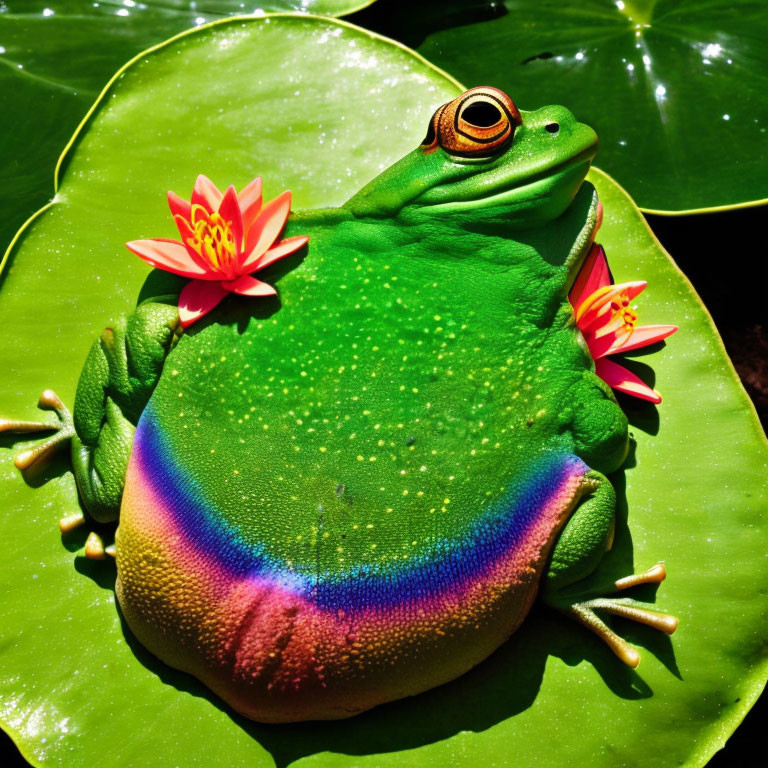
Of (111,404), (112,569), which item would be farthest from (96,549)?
(111,404)

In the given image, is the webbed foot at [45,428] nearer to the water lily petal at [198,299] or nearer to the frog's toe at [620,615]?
the water lily petal at [198,299]

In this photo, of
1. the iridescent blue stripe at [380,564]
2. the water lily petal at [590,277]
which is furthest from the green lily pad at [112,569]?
the iridescent blue stripe at [380,564]

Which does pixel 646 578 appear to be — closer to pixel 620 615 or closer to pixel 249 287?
pixel 620 615

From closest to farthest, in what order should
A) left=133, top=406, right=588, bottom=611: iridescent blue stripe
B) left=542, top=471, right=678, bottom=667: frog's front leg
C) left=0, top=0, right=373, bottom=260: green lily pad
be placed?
left=133, top=406, right=588, bottom=611: iridescent blue stripe → left=542, top=471, right=678, bottom=667: frog's front leg → left=0, top=0, right=373, bottom=260: green lily pad

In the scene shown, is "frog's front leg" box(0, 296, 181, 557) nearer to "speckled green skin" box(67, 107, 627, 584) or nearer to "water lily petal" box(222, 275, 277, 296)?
"speckled green skin" box(67, 107, 627, 584)

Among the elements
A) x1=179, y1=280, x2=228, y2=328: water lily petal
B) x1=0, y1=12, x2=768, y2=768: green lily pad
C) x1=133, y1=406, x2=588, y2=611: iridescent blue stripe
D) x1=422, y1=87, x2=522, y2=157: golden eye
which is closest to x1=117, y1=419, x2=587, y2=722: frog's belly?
x1=133, y1=406, x2=588, y2=611: iridescent blue stripe

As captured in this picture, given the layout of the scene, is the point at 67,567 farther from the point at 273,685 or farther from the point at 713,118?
the point at 713,118

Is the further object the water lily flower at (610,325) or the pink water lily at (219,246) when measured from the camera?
the water lily flower at (610,325)
